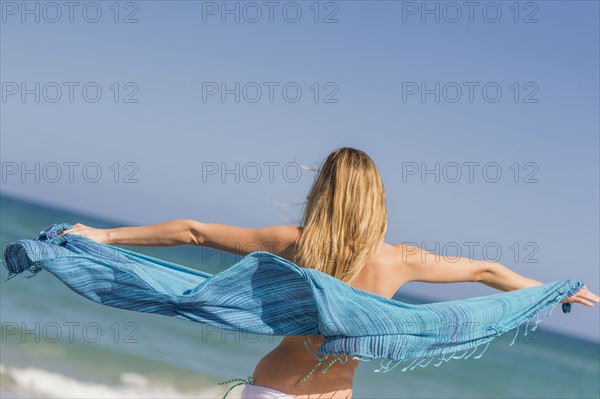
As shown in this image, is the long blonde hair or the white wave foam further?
the white wave foam

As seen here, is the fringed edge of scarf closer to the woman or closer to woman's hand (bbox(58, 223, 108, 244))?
the woman

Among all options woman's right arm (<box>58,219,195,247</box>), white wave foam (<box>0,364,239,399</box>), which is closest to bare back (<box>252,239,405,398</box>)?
woman's right arm (<box>58,219,195,247</box>)

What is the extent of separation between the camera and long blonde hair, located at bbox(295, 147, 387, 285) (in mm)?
3105

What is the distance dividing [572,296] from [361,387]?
8.24 metres

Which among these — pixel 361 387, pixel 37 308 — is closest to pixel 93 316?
pixel 37 308

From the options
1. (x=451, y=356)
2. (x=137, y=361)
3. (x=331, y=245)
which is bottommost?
(x=137, y=361)

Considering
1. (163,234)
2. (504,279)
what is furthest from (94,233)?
A: (504,279)

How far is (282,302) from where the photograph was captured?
10.6 ft

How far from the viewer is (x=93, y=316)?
13977 millimetres

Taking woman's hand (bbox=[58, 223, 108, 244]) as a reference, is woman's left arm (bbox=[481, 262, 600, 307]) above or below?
below

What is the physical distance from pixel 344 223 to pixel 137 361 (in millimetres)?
8421

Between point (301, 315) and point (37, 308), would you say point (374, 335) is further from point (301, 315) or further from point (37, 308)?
point (37, 308)

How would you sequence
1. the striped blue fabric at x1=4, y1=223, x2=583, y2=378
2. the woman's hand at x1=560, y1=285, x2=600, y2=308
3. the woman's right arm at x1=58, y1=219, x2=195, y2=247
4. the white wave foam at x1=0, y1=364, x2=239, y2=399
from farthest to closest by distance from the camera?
the white wave foam at x1=0, y1=364, x2=239, y2=399, the woman's hand at x1=560, y1=285, x2=600, y2=308, the woman's right arm at x1=58, y1=219, x2=195, y2=247, the striped blue fabric at x1=4, y1=223, x2=583, y2=378

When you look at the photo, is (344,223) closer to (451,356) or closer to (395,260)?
(395,260)
